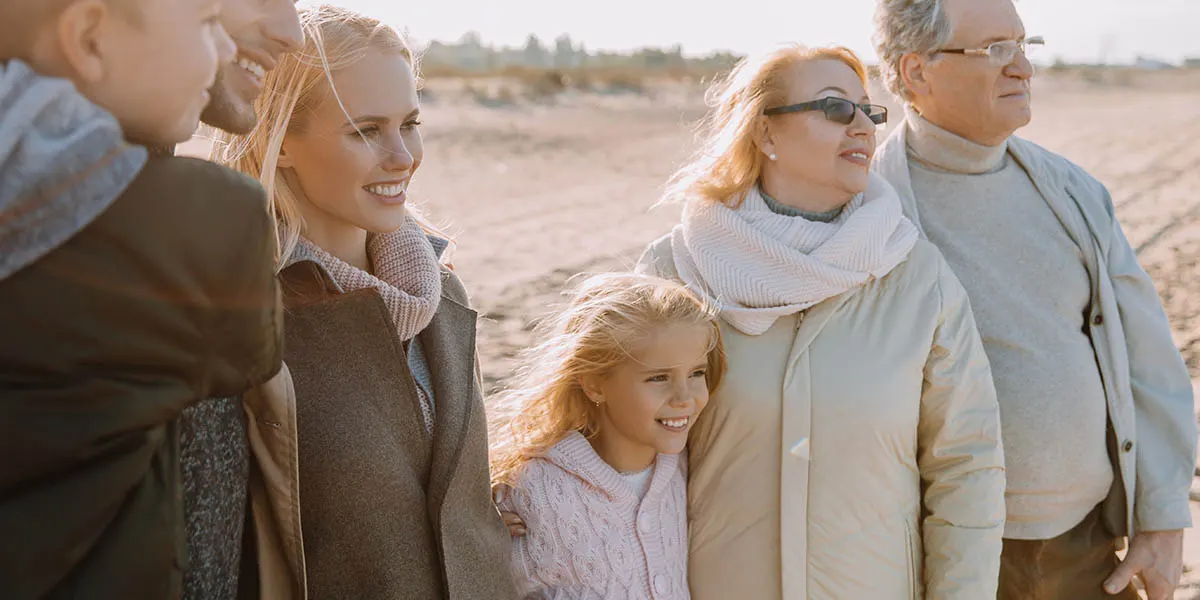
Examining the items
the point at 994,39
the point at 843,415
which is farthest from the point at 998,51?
the point at 843,415

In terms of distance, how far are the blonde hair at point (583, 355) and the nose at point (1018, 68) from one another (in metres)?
1.28

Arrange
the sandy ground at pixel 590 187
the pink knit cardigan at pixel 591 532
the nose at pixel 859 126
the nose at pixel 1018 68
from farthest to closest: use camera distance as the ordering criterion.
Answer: the sandy ground at pixel 590 187, the nose at pixel 1018 68, the nose at pixel 859 126, the pink knit cardigan at pixel 591 532

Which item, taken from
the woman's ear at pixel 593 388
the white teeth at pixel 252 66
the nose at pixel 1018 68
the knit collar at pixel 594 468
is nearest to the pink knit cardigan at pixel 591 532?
the knit collar at pixel 594 468

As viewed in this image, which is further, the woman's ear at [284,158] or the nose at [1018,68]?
the nose at [1018,68]

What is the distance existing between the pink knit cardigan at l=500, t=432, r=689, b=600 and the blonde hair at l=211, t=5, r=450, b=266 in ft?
2.83

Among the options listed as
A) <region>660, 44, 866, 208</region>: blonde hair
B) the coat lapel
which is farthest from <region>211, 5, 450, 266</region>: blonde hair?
<region>660, 44, 866, 208</region>: blonde hair

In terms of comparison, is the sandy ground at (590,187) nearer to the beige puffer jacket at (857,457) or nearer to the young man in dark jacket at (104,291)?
the beige puffer jacket at (857,457)

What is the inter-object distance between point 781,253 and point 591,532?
2.75 ft

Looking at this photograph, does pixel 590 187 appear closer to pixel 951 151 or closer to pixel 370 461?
pixel 951 151

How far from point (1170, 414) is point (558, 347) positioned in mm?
1771

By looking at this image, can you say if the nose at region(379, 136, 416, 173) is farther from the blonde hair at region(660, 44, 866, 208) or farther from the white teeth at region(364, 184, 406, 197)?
the blonde hair at region(660, 44, 866, 208)

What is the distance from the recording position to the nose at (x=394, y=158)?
210 cm

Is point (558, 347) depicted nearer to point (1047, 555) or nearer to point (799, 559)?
point (799, 559)

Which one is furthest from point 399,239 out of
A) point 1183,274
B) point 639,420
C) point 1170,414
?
point 1183,274
